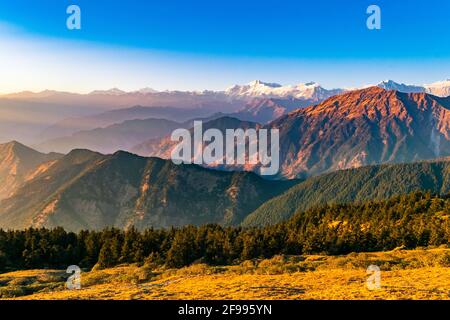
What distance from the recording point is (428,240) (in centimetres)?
14600

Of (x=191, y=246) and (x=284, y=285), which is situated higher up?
(x=284, y=285)

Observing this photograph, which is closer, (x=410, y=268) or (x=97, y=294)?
(x=97, y=294)

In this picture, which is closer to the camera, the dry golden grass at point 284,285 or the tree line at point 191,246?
the dry golden grass at point 284,285

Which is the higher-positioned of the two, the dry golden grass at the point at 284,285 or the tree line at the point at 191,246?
the dry golden grass at the point at 284,285

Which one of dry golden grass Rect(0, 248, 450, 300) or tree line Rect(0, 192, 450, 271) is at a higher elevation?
dry golden grass Rect(0, 248, 450, 300)

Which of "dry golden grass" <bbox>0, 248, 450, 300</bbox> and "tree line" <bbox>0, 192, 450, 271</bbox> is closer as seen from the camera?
"dry golden grass" <bbox>0, 248, 450, 300</bbox>

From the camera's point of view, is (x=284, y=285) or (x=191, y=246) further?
(x=191, y=246)
